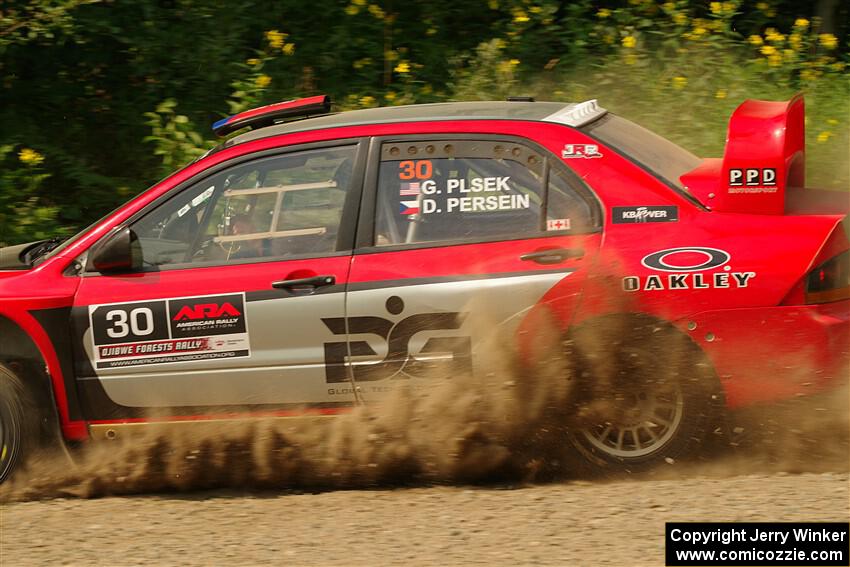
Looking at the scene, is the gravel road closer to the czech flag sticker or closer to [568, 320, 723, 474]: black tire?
[568, 320, 723, 474]: black tire

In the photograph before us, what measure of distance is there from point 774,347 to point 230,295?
238 centimetres

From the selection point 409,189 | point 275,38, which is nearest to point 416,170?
point 409,189

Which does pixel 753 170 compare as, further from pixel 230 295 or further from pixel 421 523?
pixel 230 295

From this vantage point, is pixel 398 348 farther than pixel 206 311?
No

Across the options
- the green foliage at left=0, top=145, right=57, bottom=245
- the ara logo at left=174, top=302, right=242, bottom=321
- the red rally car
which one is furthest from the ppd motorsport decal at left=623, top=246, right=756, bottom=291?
the green foliage at left=0, top=145, right=57, bottom=245

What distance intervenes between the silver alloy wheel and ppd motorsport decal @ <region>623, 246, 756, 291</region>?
0.44 meters

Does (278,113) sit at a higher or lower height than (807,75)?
higher

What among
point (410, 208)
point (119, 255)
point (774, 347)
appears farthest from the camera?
point (119, 255)

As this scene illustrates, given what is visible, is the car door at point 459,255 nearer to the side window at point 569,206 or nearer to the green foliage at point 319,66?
the side window at point 569,206

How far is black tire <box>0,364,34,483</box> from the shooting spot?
208 inches

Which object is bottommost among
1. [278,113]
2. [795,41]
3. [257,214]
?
[257,214]

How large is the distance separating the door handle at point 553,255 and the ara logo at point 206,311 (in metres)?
1.35

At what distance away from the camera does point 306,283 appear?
5.04 m

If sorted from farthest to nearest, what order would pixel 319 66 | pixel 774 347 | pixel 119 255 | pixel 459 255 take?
1. pixel 319 66
2. pixel 119 255
3. pixel 459 255
4. pixel 774 347
